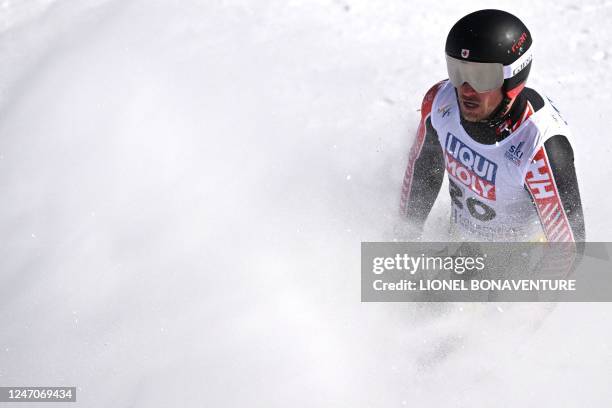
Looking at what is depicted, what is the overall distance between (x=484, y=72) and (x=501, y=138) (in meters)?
0.40

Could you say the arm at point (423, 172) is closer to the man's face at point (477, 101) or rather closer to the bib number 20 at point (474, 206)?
the bib number 20 at point (474, 206)

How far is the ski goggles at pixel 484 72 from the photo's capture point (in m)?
3.18

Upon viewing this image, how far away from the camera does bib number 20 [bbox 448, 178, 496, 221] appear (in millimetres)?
3830

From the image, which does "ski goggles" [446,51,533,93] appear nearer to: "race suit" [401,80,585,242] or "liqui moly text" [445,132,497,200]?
"race suit" [401,80,585,242]

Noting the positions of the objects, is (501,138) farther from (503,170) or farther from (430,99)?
(430,99)

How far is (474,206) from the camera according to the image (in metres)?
3.91

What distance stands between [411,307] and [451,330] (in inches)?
12.4

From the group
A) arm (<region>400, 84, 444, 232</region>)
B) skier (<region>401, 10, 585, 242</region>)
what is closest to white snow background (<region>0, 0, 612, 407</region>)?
arm (<region>400, 84, 444, 232</region>)

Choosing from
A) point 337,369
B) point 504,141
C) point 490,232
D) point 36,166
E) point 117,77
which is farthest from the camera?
point 117,77

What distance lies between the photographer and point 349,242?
194 inches

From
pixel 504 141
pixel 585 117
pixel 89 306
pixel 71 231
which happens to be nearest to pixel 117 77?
pixel 71 231

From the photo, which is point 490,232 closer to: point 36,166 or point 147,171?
point 147,171

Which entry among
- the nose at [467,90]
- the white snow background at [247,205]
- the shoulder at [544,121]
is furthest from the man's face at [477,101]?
the white snow background at [247,205]

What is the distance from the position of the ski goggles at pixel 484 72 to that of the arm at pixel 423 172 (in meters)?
0.53
